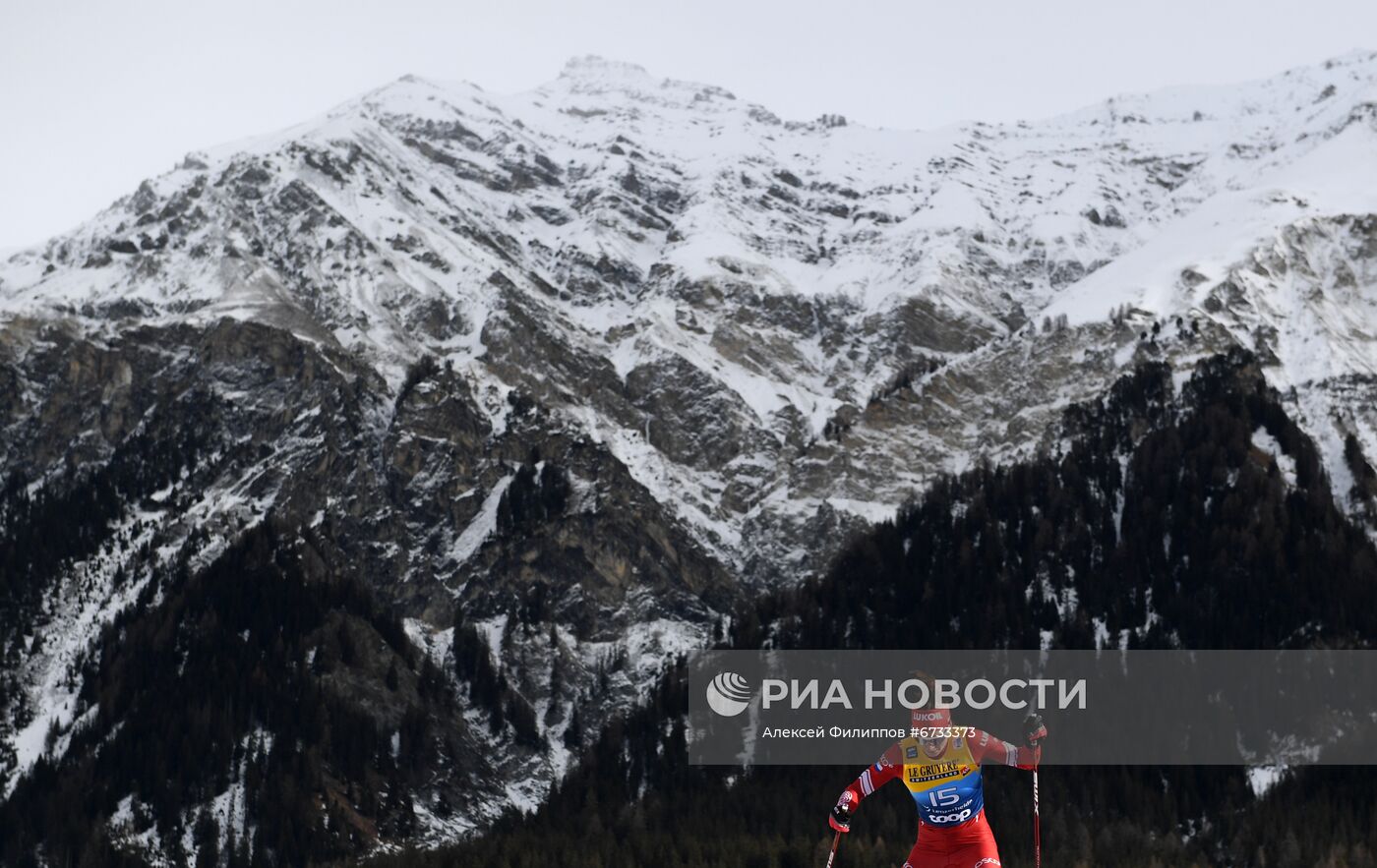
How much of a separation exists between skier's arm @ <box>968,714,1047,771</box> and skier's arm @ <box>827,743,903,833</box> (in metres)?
1.64

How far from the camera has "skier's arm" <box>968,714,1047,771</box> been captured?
36.4 m

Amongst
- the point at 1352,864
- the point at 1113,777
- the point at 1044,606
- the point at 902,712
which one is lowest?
the point at 1352,864

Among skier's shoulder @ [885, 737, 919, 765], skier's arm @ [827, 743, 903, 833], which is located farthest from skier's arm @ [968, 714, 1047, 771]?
skier's arm @ [827, 743, 903, 833]

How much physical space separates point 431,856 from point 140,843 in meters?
48.1

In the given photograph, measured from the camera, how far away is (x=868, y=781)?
37.9 meters

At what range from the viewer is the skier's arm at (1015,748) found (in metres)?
36.4

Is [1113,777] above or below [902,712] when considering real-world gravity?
below

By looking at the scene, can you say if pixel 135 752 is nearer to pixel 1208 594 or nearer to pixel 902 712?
pixel 902 712

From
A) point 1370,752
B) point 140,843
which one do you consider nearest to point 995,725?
point 1370,752

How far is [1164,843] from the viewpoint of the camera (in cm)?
14675

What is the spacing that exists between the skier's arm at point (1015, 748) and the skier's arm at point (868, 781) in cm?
164

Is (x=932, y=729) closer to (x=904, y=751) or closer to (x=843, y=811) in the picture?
(x=904, y=751)

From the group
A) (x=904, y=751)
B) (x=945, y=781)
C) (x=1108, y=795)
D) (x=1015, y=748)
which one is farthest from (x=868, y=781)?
(x=1108, y=795)

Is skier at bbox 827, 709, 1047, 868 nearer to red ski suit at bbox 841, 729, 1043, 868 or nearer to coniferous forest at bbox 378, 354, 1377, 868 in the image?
red ski suit at bbox 841, 729, 1043, 868
